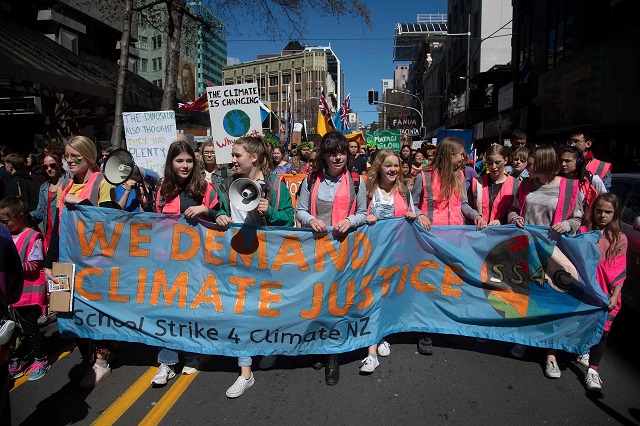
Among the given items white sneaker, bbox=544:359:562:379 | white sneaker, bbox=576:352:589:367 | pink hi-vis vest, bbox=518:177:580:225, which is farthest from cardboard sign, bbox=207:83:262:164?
white sneaker, bbox=576:352:589:367

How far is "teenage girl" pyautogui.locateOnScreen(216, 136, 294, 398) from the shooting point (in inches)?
137

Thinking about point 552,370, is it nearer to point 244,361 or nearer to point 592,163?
point 244,361

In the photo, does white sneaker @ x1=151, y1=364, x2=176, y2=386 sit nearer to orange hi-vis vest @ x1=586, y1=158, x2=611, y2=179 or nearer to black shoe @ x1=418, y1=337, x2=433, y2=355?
black shoe @ x1=418, y1=337, x2=433, y2=355

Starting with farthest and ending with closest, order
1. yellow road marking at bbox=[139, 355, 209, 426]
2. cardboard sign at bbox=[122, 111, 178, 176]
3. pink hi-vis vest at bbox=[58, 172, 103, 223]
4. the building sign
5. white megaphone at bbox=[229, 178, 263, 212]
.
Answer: the building sign, cardboard sign at bbox=[122, 111, 178, 176], pink hi-vis vest at bbox=[58, 172, 103, 223], white megaphone at bbox=[229, 178, 263, 212], yellow road marking at bbox=[139, 355, 209, 426]

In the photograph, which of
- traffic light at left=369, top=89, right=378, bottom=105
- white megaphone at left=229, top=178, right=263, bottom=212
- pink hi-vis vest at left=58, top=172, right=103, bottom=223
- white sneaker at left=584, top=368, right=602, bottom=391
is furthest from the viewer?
traffic light at left=369, top=89, right=378, bottom=105

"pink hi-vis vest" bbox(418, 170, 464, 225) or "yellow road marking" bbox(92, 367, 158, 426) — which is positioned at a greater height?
"pink hi-vis vest" bbox(418, 170, 464, 225)

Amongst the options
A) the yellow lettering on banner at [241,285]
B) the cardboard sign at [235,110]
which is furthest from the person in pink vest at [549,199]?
the cardboard sign at [235,110]

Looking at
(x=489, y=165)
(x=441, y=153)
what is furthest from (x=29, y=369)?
(x=489, y=165)

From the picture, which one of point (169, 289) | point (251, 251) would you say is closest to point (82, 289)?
point (169, 289)

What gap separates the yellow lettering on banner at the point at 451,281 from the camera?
3.89 meters

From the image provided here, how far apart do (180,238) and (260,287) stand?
78 centimetres

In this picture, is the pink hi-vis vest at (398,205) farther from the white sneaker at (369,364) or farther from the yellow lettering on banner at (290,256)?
the white sneaker at (369,364)

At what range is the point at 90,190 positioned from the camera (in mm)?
3777

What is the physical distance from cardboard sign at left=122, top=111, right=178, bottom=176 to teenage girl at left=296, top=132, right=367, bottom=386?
358 centimetres
